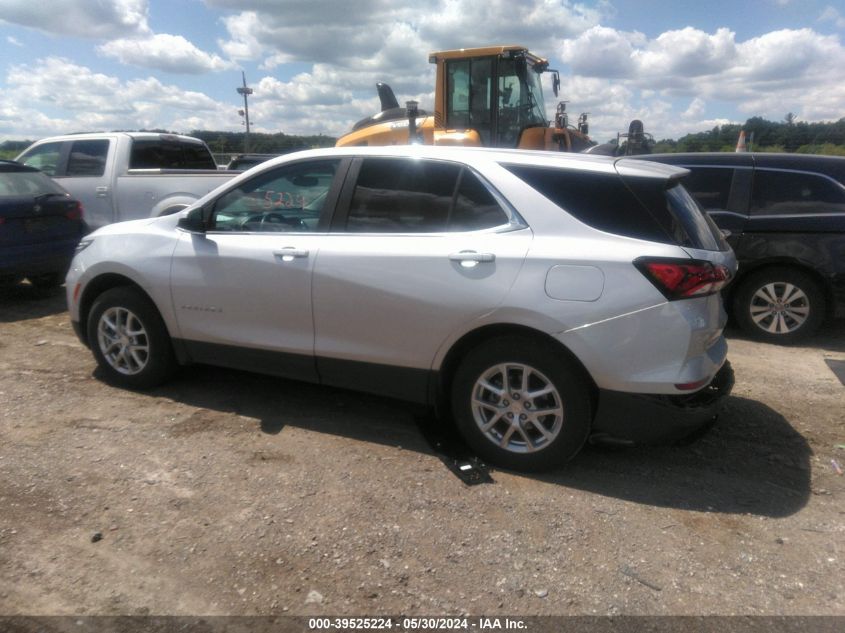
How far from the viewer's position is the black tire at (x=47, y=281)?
841 cm

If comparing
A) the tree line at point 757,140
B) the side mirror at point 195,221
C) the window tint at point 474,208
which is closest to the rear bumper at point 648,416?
the window tint at point 474,208

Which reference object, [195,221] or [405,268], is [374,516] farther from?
[195,221]

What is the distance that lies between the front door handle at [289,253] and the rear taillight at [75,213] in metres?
5.13

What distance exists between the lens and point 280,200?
457cm

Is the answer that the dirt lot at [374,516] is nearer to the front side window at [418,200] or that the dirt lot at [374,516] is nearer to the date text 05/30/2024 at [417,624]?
the date text 05/30/2024 at [417,624]

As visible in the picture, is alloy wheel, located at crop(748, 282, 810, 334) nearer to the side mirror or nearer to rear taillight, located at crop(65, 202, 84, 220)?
the side mirror

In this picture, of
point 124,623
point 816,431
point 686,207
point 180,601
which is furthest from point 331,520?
point 816,431

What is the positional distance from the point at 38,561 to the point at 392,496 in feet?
5.33

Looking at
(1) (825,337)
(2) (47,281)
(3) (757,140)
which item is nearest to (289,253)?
(1) (825,337)

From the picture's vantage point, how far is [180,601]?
2740mm

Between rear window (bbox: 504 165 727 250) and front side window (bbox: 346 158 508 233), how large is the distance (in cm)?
31

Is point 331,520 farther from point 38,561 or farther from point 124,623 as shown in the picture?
point 38,561

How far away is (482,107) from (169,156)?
183 inches

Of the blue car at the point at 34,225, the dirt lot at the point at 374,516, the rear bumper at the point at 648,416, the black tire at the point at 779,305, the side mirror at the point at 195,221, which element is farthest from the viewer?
the blue car at the point at 34,225
